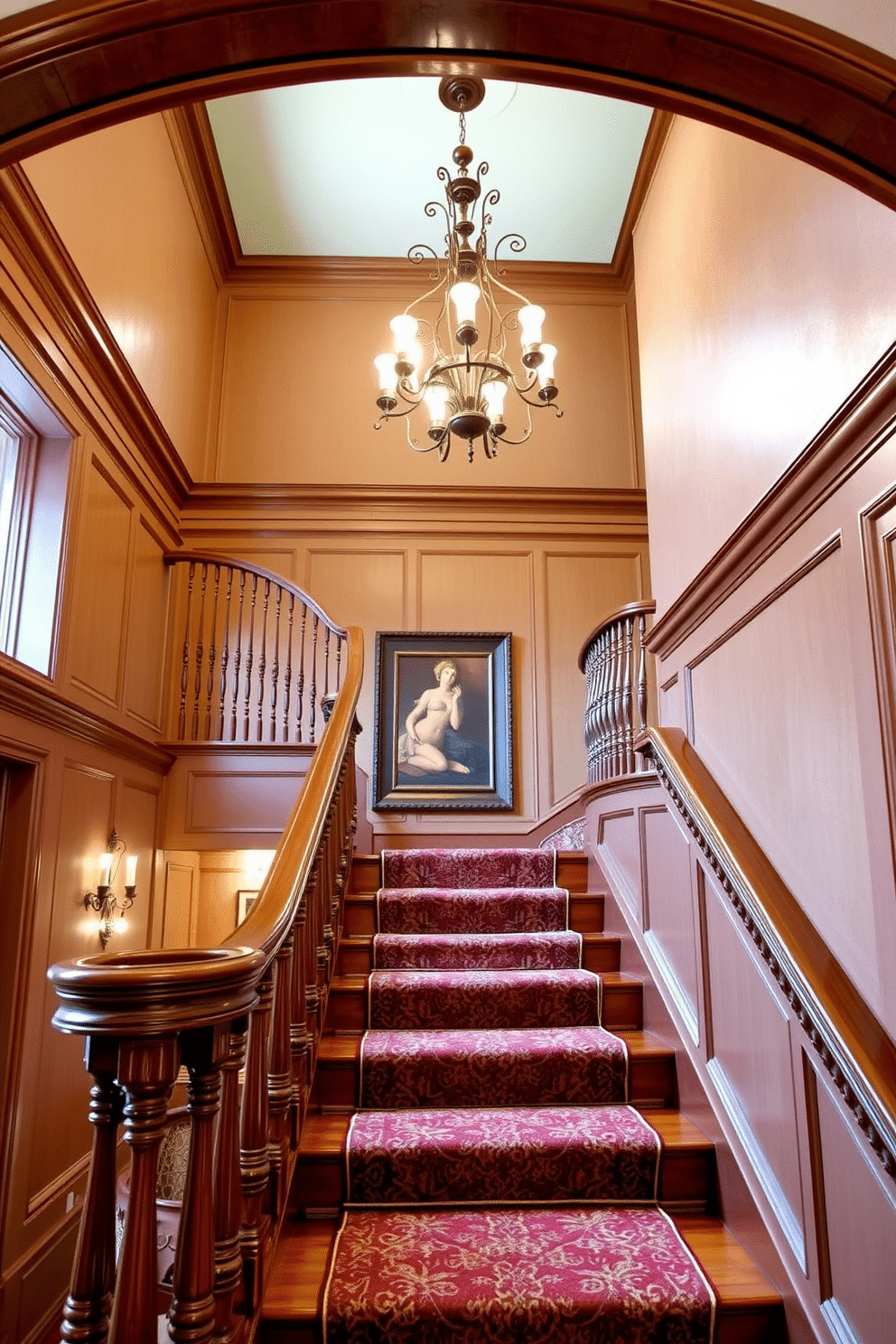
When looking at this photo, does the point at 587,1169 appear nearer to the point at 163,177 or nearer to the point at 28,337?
the point at 28,337

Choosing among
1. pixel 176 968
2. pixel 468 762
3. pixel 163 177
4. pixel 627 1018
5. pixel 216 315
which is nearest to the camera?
pixel 176 968

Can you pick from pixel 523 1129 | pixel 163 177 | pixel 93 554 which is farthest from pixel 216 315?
pixel 523 1129

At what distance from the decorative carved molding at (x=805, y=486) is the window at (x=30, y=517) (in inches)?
97.8

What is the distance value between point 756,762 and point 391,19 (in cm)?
193

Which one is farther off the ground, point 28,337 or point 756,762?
point 28,337

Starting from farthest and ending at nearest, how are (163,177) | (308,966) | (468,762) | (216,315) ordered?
(216,315) < (468,762) < (163,177) < (308,966)

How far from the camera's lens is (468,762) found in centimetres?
606

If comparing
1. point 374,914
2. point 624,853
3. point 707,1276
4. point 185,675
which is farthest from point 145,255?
point 707,1276

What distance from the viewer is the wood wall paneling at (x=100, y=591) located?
3971 mm

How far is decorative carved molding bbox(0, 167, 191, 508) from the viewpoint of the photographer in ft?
10.8

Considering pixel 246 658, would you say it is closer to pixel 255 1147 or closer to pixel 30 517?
pixel 30 517

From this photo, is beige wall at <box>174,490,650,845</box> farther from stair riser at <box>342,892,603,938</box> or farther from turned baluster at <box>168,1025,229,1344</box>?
turned baluster at <box>168,1025,229,1344</box>

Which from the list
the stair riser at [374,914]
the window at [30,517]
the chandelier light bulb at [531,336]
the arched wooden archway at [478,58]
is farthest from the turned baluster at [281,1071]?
the chandelier light bulb at [531,336]

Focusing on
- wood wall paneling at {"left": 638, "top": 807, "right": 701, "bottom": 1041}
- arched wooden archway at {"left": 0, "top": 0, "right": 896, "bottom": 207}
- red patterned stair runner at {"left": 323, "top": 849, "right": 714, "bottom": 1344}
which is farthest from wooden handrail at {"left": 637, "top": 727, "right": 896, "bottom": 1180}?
arched wooden archway at {"left": 0, "top": 0, "right": 896, "bottom": 207}
